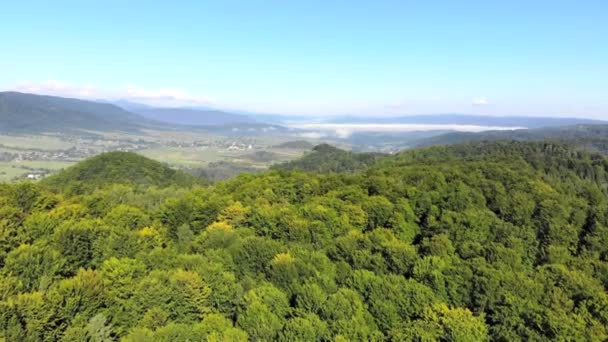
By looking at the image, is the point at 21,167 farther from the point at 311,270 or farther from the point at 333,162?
the point at 311,270

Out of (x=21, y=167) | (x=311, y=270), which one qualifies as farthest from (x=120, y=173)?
(x=311, y=270)

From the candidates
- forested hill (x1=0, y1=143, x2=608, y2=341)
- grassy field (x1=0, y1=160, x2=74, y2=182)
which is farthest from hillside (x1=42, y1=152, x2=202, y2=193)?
forested hill (x1=0, y1=143, x2=608, y2=341)

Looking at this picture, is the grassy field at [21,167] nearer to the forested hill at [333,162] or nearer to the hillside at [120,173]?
the hillside at [120,173]

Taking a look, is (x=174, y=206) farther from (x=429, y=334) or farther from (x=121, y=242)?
(x=429, y=334)

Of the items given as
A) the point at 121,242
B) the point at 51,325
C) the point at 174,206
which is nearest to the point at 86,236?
the point at 121,242

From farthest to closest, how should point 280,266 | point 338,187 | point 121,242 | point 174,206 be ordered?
point 338,187
point 174,206
point 121,242
point 280,266
